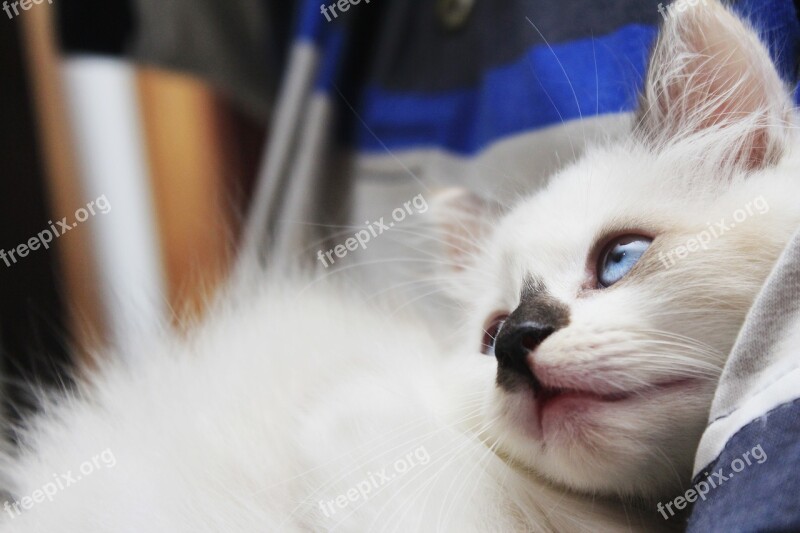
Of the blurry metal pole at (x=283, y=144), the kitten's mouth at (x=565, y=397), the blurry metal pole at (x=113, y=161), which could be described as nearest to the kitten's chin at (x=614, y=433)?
the kitten's mouth at (x=565, y=397)

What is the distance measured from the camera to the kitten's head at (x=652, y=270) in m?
0.46

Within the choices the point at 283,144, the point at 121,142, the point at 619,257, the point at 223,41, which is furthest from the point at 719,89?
the point at 121,142

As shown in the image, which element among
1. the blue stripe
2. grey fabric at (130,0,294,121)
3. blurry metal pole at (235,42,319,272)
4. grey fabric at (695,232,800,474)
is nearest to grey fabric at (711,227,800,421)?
grey fabric at (695,232,800,474)

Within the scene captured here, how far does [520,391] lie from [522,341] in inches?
1.6

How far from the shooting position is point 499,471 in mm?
559

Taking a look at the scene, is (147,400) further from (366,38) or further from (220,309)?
(366,38)

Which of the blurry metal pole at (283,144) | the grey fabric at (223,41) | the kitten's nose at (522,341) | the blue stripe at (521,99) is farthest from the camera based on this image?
the grey fabric at (223,41)

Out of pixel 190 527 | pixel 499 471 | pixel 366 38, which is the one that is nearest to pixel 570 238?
pixel 499 471

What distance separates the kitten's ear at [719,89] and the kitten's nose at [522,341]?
0.72 feet

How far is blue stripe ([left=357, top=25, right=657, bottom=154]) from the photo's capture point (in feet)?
2.25

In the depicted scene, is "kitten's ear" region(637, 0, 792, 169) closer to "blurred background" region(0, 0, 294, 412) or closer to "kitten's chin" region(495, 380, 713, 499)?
"kitten's chin" region(495, 380, 713, 499)

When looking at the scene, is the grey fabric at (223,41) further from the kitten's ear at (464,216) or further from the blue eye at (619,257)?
the blue eye at (619,257)

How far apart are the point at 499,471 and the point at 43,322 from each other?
117cm

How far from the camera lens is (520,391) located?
50 centimetres
